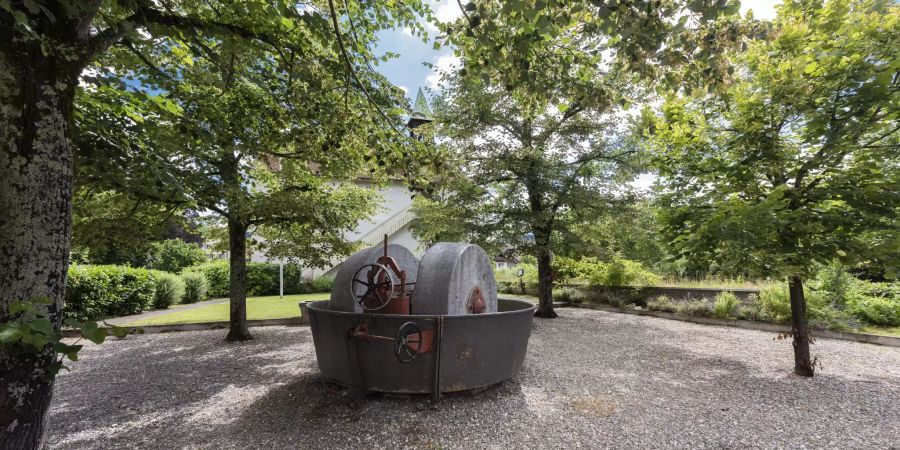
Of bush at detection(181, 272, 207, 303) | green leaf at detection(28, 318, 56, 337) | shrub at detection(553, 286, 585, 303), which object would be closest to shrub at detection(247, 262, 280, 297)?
bush at detection(181, 272, 207, 303)

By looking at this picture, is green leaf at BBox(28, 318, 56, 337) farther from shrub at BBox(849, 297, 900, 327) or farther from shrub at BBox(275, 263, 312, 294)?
shrub at BBox(275, 263, 312, 294)

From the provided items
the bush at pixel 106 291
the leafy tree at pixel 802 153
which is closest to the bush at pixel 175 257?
the bush at pixel 106 291

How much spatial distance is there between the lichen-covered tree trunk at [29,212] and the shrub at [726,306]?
1379 centimetres

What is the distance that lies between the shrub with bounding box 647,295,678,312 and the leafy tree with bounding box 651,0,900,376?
6908mm

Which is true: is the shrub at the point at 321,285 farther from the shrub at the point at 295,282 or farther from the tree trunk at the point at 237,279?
the tree trunk at the point at 237,279

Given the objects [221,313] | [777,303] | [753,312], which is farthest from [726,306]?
[221,313]

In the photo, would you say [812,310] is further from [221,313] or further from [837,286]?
[221,313]

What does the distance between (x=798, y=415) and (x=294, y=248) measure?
903cm

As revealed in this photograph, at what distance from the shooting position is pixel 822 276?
11.2 m

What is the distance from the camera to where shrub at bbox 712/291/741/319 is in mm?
11602

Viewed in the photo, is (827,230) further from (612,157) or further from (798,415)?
(612,157)

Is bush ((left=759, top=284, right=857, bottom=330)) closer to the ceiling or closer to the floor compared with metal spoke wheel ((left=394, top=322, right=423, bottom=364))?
closer to the floor

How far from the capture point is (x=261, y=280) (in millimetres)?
19375

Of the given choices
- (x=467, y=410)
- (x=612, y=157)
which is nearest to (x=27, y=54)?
(x=467, y=410)
